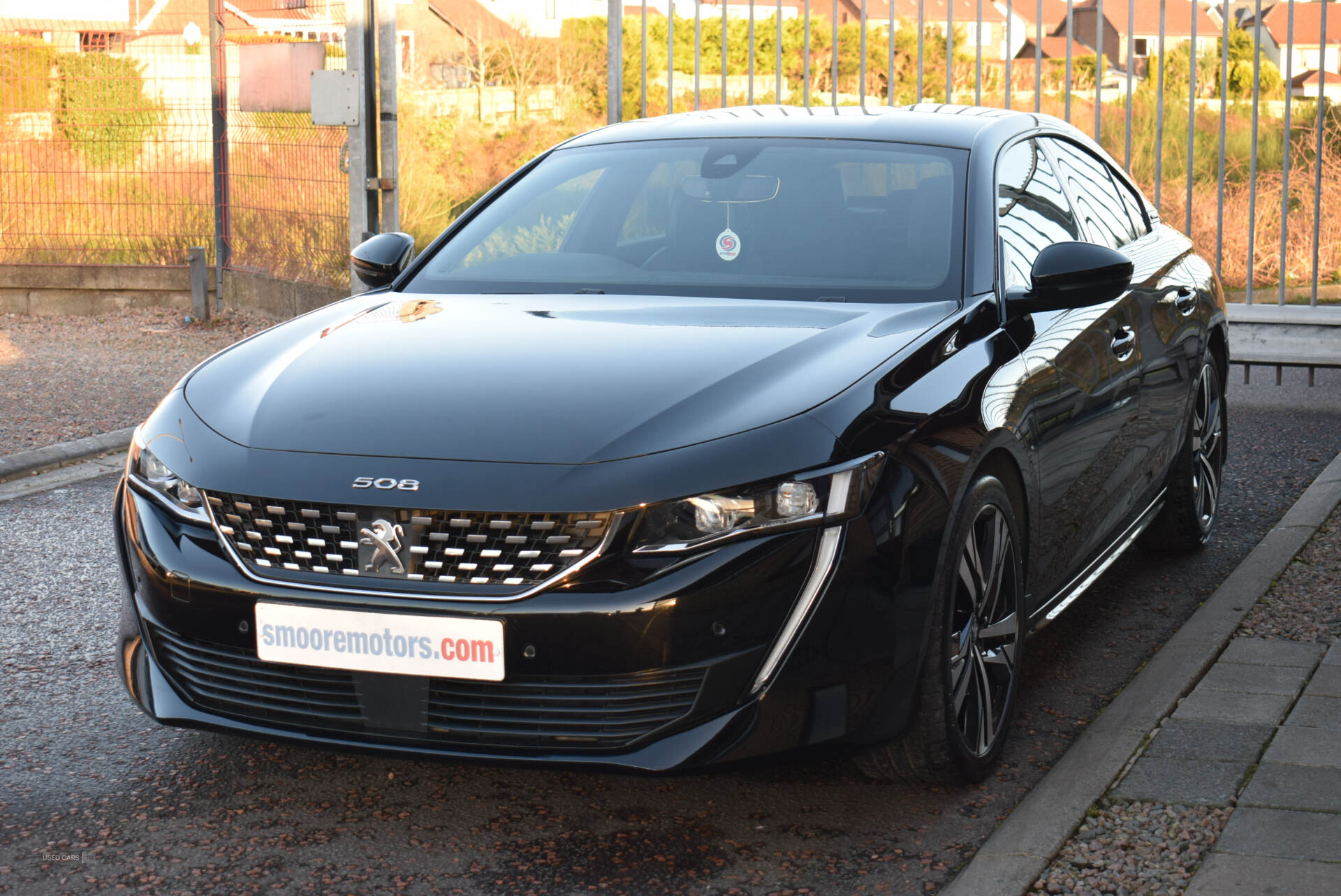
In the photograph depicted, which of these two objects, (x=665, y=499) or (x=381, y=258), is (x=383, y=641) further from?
(x=381, y=258)

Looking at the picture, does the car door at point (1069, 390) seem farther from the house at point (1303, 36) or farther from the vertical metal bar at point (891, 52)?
the house at point (1303, 36)

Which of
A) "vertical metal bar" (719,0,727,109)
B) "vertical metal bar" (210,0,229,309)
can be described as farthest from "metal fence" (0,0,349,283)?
"vertical metal bar" (719,0,727,109)

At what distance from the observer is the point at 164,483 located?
335 centimetres

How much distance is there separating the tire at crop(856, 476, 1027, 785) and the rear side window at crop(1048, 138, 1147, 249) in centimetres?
153

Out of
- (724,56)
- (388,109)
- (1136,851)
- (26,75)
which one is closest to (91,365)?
(388,109)

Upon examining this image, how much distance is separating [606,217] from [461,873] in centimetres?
211

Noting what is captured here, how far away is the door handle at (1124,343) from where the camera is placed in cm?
450

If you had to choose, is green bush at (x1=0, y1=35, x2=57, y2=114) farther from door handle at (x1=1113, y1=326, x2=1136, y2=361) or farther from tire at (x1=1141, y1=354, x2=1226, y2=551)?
door handle at (x1=1113, y1=326, x2=1136, y2=361)

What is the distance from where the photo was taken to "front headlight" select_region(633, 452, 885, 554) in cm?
300

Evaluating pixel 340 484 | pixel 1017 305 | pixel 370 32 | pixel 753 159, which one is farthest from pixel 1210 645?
pixel 370 32

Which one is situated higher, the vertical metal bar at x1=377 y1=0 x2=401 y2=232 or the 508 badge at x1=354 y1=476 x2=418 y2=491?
the vertical metal bar at x1=377 y1=0 x2=401 y2=232

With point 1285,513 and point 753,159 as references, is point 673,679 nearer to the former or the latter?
point 753,159

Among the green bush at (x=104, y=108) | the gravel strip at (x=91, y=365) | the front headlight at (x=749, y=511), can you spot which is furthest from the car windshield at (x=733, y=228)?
the green bush at (x=104, y=108)

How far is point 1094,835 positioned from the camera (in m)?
3.26
